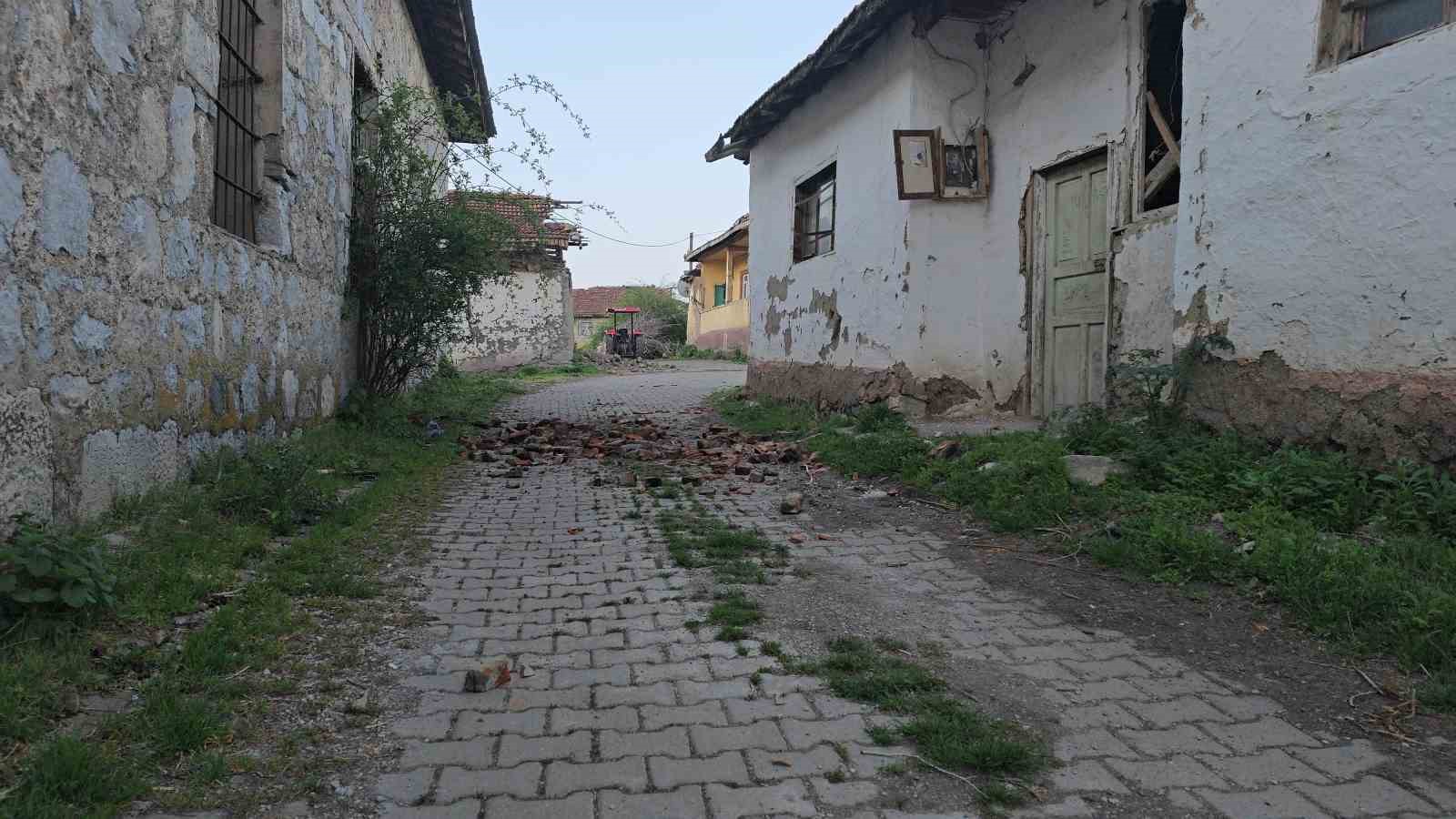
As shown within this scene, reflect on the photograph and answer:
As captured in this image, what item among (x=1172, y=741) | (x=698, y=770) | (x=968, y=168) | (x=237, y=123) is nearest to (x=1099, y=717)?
(x=1172, y=741)

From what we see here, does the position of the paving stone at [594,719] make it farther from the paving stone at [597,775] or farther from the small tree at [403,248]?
the small tree at [403,248]

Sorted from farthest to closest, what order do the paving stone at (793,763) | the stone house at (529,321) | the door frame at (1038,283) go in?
the stone house at (529,321)
the door frame at (1038,283)
the paving stone at (793,763)

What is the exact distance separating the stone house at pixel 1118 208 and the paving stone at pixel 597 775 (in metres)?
3.84

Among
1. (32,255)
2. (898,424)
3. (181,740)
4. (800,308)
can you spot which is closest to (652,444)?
(898,424)

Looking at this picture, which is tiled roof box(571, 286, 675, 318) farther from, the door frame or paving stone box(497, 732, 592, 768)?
paving stone box(497, 732, 592, 768)

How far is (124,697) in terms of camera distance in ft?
7.88

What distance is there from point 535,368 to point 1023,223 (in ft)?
49.5

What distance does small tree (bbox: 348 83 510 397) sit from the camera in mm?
7828

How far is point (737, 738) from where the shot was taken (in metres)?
2.39

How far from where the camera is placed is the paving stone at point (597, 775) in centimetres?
212

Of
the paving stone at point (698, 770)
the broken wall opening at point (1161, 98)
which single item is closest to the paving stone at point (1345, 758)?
the paving stone at point (698, 770)

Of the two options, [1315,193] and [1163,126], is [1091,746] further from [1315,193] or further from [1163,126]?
[1163,126]

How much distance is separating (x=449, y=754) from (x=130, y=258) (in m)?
2.78

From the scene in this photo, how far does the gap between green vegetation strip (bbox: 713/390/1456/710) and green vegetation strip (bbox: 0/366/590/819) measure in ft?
10.9
